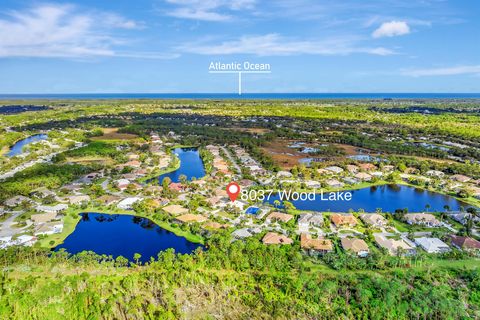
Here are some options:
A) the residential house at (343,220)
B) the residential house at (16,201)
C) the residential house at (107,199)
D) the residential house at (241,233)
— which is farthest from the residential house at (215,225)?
the residential house at (16,201)

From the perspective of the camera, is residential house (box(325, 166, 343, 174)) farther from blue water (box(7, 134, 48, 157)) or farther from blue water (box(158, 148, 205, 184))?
blue water (box(7, 134, 48, 157))

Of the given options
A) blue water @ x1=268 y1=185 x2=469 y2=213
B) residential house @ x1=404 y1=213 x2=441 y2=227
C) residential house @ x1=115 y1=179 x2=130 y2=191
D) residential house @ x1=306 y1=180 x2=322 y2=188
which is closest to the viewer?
residential house @ x1=404 y1=213 x2=441 y2=227

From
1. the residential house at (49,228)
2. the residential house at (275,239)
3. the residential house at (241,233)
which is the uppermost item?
the residential house at (275,239)

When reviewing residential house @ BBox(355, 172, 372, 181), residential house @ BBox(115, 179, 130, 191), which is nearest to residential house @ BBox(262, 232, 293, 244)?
residential house @ BBox(115, 179, 130, 191)

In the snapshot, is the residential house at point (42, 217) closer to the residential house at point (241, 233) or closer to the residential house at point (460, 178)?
the residential house at point (241, 233)

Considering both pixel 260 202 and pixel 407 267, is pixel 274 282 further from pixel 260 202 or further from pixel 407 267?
pixel 260 202

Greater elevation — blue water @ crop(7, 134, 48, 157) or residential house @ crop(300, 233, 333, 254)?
blue water @ crop(7, 134, 48, 157)

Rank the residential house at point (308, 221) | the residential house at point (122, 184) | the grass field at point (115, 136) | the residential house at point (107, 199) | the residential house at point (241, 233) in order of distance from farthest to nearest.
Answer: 1. the grass field at point (115, 136)
2. the residential house at point (122, 184)
3. the residential house at point (107, 199)
4. the residential house at point (308, 221)
5. the residential house at point (241, 233)
